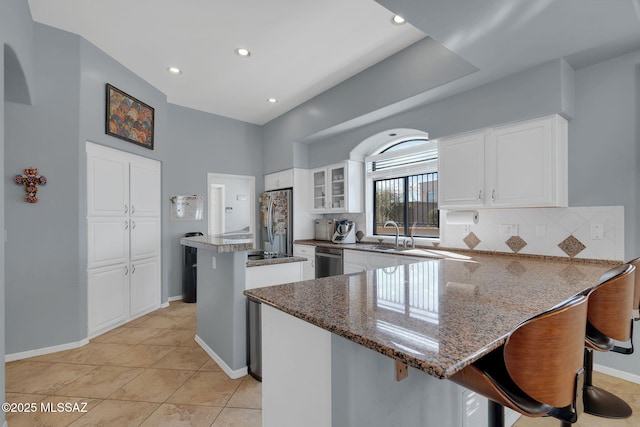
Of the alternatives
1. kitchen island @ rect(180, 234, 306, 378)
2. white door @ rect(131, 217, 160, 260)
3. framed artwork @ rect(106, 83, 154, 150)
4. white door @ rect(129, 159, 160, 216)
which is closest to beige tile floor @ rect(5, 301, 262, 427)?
Answer: kitchen island @ rect(180, 234, 306, 378)

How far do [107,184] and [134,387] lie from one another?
221 centimetres

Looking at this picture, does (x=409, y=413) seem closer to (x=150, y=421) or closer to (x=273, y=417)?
(x=273, y=417)

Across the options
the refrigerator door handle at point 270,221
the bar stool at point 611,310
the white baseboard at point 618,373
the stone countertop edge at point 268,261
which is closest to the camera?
the bar stool at point 611,310

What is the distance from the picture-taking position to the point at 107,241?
330cm

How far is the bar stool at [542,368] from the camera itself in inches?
32.6

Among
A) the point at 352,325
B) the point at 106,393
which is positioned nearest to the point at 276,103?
the point at 106,393

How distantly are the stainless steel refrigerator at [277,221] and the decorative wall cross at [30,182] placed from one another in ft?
9.52

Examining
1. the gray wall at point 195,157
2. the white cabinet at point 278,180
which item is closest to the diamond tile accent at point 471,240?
the white cabinet at point 278,180

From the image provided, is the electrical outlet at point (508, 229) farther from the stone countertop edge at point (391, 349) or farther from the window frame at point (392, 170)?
the stone countertop edge at point (391, 349)

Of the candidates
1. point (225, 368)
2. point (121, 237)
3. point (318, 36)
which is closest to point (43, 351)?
point (121, 237)

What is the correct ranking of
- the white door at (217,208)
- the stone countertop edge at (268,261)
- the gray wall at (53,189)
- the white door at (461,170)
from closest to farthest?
the stone countertop edge at (268,261)
the gray wall at (53,189)
the white door at (461,170)
the white door at (217,208)

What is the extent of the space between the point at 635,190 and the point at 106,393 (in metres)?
4.15

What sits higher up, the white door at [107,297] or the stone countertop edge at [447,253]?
the stone countertop edge at [447,253]

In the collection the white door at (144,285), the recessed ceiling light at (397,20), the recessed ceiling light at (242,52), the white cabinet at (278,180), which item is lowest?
the white door at (144,285)
